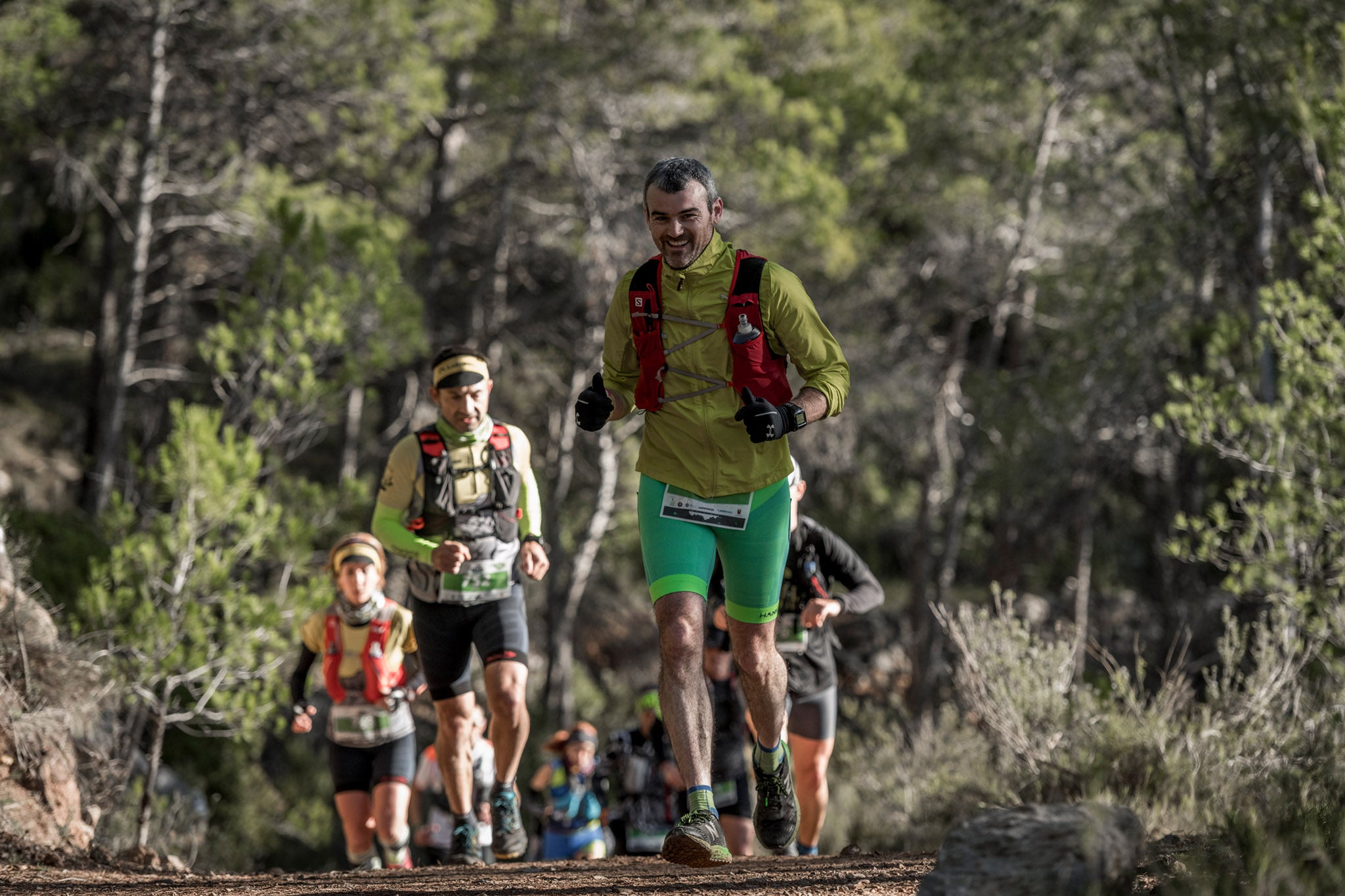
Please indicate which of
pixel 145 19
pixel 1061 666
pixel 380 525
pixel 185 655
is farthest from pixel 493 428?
pixel 145 19

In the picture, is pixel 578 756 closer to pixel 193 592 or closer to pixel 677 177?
pixel 193 592

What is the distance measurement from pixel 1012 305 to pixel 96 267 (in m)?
15.7

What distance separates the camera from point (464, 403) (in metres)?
5.45

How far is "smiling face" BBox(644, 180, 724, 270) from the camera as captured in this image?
13.1 ft

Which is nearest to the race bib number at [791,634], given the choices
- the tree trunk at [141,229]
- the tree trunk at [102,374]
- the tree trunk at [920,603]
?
the tree trunk at [141,229]

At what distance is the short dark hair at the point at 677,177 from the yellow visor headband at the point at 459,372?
1.63m

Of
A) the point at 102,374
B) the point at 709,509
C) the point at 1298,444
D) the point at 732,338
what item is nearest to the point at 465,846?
the point at 709,509

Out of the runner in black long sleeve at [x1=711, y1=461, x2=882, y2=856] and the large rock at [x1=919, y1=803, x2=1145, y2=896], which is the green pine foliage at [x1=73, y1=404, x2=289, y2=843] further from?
the large rock at [x1=919, y1=803, x2=1145, y2=896]

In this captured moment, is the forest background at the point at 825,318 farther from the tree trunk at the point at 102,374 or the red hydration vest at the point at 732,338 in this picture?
the red hydration vest at the point at 732,338

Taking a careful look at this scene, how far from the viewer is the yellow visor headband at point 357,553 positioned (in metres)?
6.35

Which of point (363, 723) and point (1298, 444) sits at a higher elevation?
point (1298, 444)

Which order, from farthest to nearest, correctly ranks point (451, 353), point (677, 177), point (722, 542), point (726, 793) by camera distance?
1. point (726, 793)
2. point (451, 353)
3. point (722, 542)
4. point (677, 177)

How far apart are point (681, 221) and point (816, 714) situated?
9.34 feet

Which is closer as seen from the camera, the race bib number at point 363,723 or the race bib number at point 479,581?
the race bib number at point 479,581
